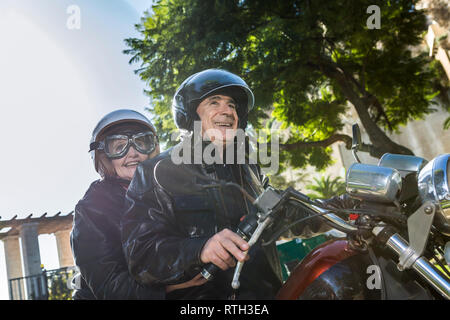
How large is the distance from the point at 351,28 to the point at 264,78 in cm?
239

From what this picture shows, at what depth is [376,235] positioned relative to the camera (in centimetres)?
128

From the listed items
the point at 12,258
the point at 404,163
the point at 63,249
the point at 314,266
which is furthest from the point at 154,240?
the point at 63,249

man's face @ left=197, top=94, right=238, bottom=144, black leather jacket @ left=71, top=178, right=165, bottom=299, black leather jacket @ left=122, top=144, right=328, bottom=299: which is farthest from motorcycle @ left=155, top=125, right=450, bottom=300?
black leather jacket @ left=71, top=178, right=165, bottom=299

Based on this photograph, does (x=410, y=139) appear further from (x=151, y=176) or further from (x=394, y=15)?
(x=151, y=176)

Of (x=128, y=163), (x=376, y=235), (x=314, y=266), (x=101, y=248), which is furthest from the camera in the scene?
(x=128, y=163)

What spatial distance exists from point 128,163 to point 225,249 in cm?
219

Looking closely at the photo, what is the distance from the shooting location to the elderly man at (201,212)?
1.52 meters

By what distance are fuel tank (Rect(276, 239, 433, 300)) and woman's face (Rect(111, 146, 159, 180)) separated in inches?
85.3

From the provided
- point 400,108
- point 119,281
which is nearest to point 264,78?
point 400,108

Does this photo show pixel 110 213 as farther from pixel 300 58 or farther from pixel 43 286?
pixel 43 286

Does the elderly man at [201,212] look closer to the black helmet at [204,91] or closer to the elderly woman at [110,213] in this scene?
the black helmet at [204,91]

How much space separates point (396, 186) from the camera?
1242 mm

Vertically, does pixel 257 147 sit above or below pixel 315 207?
above
